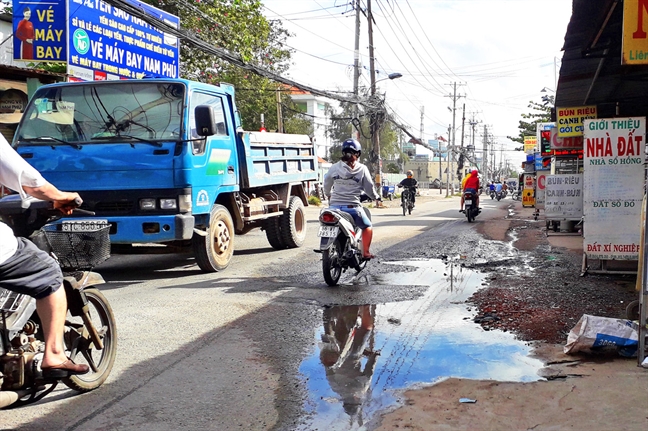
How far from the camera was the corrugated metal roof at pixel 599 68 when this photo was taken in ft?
26.7

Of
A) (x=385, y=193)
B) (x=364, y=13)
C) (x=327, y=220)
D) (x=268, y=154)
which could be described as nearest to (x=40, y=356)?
(x=327, y=220)

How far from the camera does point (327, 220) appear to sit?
802 centimetres

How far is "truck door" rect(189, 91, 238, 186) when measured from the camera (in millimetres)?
8562

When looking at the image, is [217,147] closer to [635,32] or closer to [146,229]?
[146,229]

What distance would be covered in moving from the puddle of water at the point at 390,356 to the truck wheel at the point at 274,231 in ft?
16.6

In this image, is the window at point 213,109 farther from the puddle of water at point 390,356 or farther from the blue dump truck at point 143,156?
the puddle of water at point 390,356

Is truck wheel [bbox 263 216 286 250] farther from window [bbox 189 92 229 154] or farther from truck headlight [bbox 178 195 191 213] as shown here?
truck headlight [bbox 178 195 191 213]

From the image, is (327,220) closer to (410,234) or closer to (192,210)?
(192,210)

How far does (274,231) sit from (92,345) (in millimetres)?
7698

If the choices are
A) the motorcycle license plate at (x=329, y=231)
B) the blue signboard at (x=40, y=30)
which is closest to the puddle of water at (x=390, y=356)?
the motorcycle license plate at (x=329, y=231)

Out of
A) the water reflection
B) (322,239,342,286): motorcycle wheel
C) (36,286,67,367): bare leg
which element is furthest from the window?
(36,286,67,367): bare leg

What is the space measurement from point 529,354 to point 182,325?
299 cm

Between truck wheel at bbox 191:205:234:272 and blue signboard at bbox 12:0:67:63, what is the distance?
24.8 feet

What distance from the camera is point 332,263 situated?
7.90 m
